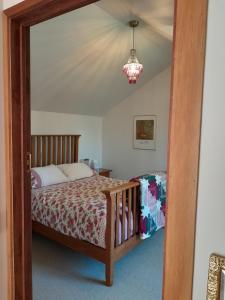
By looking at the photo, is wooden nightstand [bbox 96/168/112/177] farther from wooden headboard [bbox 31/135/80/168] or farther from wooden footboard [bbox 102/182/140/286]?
wooden footboard [bbox 102/182/140/286]

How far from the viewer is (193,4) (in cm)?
71

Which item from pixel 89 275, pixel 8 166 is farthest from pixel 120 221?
pixel 8 166

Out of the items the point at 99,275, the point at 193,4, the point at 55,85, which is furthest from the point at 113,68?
the point at 193,4

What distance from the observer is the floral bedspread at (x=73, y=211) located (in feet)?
7.42

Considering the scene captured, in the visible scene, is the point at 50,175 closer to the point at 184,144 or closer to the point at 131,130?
the point at 131,130

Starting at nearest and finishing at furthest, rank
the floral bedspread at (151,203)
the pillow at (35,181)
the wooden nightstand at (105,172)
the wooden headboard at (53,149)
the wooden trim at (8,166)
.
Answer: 1. the wooden trim at (8,166)
2. the floral bedspread at (151,203)
3. the pillow at (35,181)
4. the wooden headboard at (53,149)
5. the wooden nightstand at (105,172)

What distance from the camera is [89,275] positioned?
7.54 feet

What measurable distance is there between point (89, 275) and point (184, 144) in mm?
2013

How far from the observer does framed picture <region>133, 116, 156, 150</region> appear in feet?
14.7

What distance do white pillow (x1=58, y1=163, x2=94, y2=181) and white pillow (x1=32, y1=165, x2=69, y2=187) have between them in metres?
0.13

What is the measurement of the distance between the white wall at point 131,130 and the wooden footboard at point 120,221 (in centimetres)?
206

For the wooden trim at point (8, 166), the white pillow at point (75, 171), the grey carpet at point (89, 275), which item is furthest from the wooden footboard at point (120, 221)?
the white pillow at point (75, 171)

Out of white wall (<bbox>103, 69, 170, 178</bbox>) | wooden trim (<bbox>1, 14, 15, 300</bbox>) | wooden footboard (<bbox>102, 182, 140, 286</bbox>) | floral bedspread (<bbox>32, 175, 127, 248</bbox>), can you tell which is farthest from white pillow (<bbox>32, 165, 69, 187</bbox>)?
wooden trim (<bbox>1, 14, 15, 300</bbox>)

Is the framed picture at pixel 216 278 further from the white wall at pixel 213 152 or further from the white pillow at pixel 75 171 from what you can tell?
the white pillow at pixel 75 171
